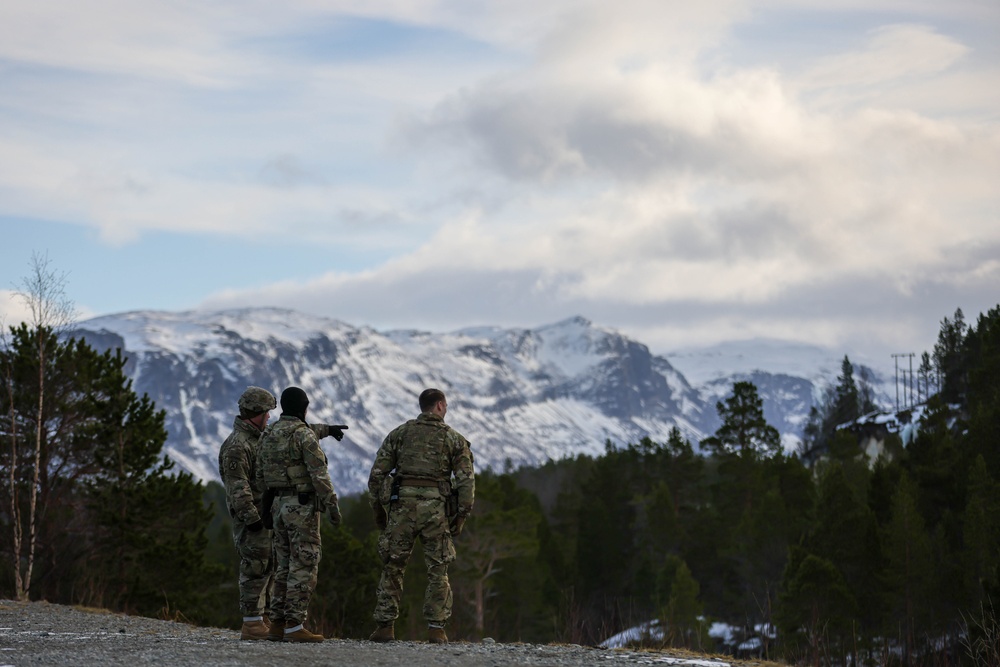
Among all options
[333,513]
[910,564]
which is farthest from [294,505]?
[910,564]

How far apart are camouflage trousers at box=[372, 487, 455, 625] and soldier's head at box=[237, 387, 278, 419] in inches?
75.9

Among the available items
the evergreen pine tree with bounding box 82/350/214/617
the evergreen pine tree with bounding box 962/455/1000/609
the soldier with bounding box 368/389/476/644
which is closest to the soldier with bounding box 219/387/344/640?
the soldier with bounding box 368/389/476/644

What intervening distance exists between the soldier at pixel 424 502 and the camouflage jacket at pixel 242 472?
1429mm

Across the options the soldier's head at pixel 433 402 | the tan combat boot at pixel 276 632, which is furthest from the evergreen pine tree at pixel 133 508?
the soldier's head at pixel 433 402

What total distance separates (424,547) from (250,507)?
211 cm

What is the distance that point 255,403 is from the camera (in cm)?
1381

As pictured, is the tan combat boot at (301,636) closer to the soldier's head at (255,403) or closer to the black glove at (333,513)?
the black glove at (333,513)

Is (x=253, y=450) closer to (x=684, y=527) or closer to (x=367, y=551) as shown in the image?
(x=367, y=551)

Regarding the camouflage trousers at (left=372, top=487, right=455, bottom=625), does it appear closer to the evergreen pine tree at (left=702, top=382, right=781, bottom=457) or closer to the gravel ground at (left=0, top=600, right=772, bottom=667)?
the gravel ground at (left=0, top=600, right=772, bottom=667)

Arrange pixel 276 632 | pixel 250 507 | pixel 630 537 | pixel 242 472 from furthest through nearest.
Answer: pixel 630 537 → pixel 242 472 → pixel 250 507 → pixel 276 632

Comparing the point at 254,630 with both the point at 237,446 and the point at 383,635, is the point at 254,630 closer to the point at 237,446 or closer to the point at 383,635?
the point at 383,635

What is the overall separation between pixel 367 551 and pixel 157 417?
633 inches

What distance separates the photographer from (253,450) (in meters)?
13.9

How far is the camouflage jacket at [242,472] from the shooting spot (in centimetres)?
1364
